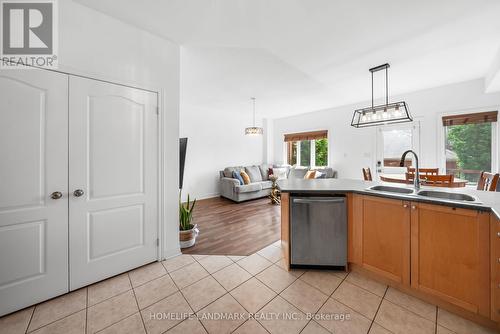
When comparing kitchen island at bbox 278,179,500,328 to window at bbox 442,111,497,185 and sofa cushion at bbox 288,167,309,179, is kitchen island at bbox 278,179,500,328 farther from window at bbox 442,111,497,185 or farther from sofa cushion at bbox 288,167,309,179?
sofa cushion at bbox 288,167,309,179

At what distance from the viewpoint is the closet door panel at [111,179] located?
1.76 m

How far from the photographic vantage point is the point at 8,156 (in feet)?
4.83

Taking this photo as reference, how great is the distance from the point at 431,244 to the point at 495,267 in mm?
314

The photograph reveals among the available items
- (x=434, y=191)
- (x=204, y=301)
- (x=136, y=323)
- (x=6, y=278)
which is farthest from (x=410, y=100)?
(x=6, y=278)

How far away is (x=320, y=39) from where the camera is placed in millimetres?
2316

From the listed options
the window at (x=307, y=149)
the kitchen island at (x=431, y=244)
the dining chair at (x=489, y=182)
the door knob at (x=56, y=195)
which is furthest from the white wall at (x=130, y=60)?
the window at (x=307, y=149)

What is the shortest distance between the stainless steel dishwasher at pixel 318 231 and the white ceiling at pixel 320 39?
1.78 meters

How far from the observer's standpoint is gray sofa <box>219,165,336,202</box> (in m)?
5.07

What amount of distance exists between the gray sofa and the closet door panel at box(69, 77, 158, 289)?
9.71 feet

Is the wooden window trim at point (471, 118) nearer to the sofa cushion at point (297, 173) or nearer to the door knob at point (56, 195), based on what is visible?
the sofa cushion at point (297, 173)

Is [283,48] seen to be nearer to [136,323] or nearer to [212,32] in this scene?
[212,32]

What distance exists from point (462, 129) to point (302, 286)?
4.36 m

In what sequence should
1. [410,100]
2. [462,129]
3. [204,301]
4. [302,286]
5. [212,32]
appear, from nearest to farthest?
[204,301], [302,286], [212,32], [462,129], [410,100]

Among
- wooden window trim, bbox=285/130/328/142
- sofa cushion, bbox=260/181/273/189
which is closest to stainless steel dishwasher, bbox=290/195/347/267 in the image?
sofa cushion, bbox=260/181/273/189
